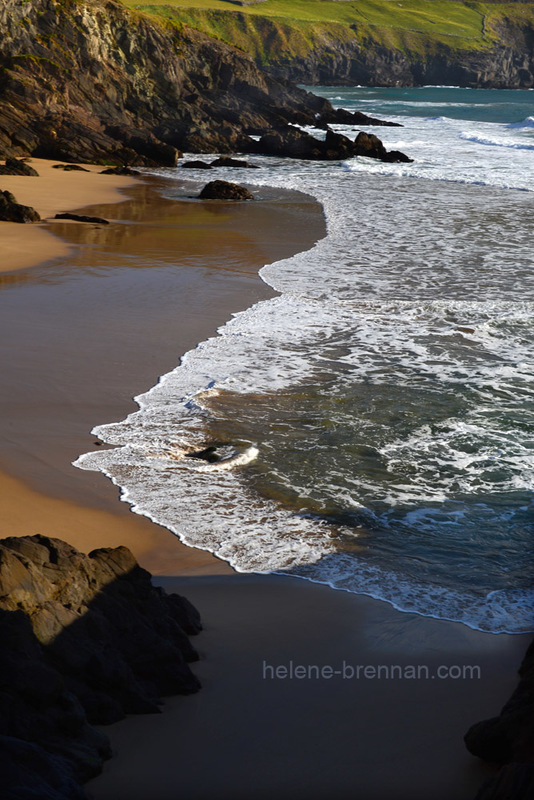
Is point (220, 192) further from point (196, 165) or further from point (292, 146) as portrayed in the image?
point (292, 146)

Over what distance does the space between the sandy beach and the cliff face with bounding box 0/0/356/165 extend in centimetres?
2054

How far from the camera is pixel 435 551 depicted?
4.91m

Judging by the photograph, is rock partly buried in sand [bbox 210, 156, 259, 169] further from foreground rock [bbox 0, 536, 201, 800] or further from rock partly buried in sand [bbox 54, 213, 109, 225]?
foreground rock [bbox 0, 536, 201, 800]

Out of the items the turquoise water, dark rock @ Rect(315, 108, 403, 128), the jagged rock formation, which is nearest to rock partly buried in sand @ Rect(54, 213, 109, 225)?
the jagged rock formation

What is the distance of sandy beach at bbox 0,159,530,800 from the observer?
296 centimetres

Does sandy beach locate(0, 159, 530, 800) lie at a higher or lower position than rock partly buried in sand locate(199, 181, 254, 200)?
lower

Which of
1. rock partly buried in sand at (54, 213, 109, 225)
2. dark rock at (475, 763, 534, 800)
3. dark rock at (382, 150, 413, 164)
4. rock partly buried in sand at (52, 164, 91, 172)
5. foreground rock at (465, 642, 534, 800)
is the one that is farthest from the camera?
dark rock at (382, 150, 413, 164)

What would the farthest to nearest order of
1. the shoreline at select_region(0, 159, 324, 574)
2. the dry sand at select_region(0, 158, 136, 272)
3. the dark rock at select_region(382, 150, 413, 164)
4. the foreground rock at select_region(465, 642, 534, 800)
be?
the dark rock at select_region(382, 150, 413, 164)
the dry sand at select_region(0, 158, 136, 272)
the shoreline at select_region(0, 159, 324, 574)
the foreground rock at select_region(465, 642, 534, 800)

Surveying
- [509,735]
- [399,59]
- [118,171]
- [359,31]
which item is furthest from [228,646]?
[359,31]

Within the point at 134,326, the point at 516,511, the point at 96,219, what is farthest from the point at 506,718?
the point at 96,219

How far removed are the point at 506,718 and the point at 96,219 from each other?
1511 cm

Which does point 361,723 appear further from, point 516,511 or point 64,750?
point 516,511

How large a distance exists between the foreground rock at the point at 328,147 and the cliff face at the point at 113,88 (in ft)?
6.31

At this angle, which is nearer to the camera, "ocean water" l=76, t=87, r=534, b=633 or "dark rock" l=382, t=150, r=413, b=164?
"ocean water" l=76, t=87, r=534, b=633
